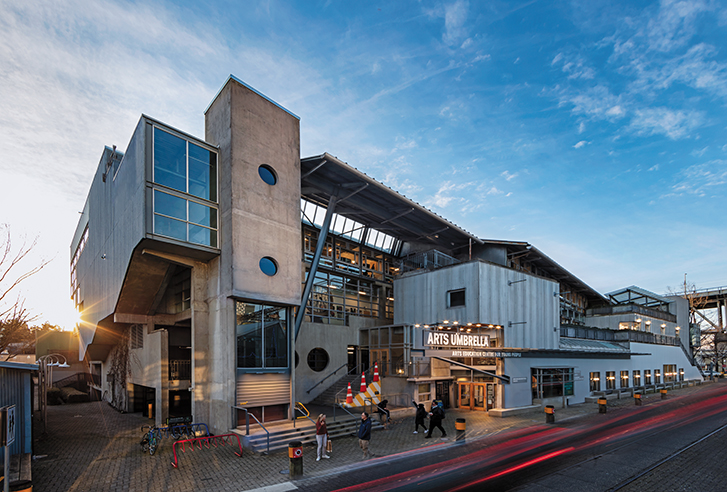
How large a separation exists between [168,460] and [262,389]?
4.89 meters

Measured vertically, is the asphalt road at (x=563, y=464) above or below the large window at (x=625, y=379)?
above

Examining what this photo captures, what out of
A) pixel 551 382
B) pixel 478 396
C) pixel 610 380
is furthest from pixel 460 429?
pixel 610 380

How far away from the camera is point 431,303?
1168 inches

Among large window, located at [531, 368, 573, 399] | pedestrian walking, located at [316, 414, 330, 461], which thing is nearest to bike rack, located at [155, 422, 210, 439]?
pedestrian walking, located at [316, 414, 330, 461]

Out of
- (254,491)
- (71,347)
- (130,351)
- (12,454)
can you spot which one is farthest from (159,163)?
(71,347)

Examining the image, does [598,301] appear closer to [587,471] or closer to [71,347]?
[587,471]

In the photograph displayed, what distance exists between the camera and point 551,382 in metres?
28.6

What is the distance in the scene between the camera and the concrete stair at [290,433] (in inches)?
633

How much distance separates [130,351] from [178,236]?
44.8ft

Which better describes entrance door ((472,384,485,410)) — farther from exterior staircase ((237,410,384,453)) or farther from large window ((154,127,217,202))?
large window ((154,127,217,202))

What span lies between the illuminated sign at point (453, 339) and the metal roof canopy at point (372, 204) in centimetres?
→ 869

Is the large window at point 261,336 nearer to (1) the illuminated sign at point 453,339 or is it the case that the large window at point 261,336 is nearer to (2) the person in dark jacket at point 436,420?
(2) the person in dark jacket at point 436,420

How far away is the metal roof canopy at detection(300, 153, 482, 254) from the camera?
24.5 meters

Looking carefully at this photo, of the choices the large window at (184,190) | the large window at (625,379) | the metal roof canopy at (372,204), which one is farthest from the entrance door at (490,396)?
the large window at (625,379)
